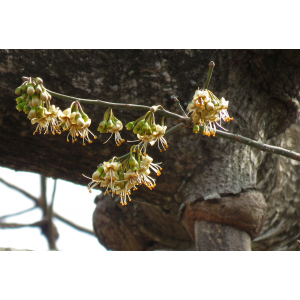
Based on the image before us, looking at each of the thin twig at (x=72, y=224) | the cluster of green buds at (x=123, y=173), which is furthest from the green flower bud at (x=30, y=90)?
the thin twig at (x=72, y=224)

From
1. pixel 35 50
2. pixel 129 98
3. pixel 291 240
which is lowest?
pixel 291 240

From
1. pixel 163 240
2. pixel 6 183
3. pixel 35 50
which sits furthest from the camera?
pixel 6 183

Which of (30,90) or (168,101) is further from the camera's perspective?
(168,101)

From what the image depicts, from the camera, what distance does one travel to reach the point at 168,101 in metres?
1.84

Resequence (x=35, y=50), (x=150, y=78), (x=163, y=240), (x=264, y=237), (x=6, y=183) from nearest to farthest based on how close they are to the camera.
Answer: (x=35, y=50), (x=150, y=78), (x=264, y=237), (x=163, y=240), (x=6, y=183)

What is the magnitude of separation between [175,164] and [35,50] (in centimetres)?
90

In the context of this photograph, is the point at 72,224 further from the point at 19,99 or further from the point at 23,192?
the point at 19,99

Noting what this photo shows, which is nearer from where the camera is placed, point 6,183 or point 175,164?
point 175,164

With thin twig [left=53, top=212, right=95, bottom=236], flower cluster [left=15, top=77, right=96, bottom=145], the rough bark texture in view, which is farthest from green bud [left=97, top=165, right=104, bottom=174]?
thin twig [left=53, top=212, right=95, bottom=236]

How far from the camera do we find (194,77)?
1850 millimetres

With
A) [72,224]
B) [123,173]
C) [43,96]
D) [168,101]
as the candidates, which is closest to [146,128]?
[123,173]
